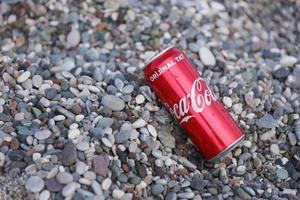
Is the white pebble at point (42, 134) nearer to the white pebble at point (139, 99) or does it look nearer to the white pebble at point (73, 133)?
the white pebble at point (73, 133)

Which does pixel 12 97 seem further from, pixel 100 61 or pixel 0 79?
pixel 100 61

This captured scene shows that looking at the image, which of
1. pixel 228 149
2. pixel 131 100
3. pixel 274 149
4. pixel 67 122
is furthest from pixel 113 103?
pixel 274 149

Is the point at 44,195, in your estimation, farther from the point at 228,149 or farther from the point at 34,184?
the point at 228,149

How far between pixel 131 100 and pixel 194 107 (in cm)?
23

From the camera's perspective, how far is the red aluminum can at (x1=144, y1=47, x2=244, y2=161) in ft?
6.07

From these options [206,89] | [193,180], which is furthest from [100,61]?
[193,180]

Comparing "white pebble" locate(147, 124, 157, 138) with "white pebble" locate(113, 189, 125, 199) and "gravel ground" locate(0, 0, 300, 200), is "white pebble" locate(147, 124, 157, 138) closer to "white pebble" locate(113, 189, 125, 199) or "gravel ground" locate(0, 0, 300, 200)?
"gravel ground" locate(0, 0, 300, 200)

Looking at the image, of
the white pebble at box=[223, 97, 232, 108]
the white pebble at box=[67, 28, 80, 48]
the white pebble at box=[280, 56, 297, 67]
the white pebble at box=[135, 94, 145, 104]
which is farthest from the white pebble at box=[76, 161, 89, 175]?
the white pebble at box=[280, 56, 297, 67]

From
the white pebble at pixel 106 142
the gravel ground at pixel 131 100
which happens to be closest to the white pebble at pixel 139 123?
the gravel ground at pixel 131 100

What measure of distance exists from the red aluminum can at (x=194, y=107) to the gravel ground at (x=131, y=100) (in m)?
0.08

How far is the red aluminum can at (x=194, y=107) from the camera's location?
72.8 inches

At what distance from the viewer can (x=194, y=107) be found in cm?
186

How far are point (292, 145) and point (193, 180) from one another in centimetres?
39

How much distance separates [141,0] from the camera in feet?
8.11
